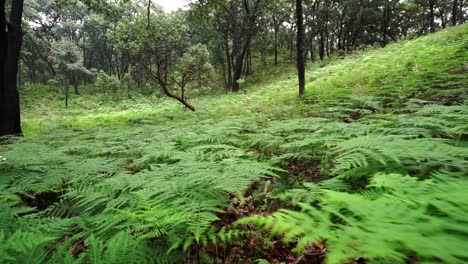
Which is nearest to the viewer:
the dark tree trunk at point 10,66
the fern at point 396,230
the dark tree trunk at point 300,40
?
the fern at point 396,230

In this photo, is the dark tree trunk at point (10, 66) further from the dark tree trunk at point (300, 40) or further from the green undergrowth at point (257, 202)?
the dark tree trunk at point (300, 40)

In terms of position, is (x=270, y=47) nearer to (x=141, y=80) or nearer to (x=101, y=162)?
(x=141, y=80)

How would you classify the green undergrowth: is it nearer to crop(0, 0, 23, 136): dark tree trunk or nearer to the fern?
the fern

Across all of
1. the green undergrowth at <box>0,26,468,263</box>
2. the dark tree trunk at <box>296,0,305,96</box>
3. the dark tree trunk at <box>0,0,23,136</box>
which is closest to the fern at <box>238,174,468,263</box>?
the green undergrowth at <box>0,26,468,263</box>

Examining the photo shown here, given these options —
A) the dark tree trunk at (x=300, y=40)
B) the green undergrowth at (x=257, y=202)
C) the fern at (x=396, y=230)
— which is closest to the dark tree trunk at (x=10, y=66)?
the green undergrowth at (x=257, y=202)

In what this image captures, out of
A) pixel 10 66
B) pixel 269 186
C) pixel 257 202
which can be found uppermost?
pixel 10 66

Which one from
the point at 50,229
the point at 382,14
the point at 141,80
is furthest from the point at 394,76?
the point at 141,80

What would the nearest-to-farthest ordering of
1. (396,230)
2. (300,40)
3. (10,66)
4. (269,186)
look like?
1. (396,230)
2. (269,186)
3. (10,66)
4. (300,40)

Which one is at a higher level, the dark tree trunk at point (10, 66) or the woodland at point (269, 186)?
the dark tree trunk at point (10, 66)

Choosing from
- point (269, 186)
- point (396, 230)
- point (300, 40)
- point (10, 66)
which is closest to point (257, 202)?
point (269, 186)

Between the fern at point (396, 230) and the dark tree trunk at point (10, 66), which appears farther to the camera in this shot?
the dark tree trunk at point (10, 66)

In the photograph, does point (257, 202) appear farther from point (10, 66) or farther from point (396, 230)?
point (10, 66)

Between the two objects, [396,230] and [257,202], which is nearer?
[396,230]

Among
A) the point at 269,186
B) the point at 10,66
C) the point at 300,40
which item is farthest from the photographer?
the point at 300,40
